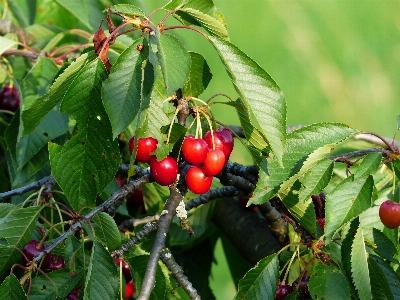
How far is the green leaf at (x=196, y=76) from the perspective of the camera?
3.51 ft

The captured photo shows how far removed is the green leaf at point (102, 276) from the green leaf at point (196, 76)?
0.30 meters

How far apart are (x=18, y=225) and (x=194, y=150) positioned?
34cm

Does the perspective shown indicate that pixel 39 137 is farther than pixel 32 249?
Yes

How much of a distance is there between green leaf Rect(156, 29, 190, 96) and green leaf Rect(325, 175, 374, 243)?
11.7 inches

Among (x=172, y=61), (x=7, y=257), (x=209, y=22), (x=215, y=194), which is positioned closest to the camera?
(x=172, y=61)

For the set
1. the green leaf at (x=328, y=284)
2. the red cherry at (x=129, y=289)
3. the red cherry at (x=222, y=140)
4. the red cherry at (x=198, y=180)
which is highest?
the red cherry at (x=222, y=140)

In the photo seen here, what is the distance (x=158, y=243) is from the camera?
3.25 ft

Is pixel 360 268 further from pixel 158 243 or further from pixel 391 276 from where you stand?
pixel 158 243

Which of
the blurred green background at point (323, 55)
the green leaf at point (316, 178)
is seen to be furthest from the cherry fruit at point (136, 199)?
the blurred green background at point (323, 55)

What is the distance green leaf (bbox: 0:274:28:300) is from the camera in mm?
949

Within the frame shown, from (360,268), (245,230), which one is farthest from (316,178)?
(245,230)

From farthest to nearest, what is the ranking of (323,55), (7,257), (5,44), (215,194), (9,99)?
1. (323,55)
2. (9,99)
3. (5,44)
4. (215,194)
5. (7,257)

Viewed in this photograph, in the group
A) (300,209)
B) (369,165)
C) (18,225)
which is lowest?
(18,225)

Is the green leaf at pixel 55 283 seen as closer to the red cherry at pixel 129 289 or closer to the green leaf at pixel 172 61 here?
the red cherry at pixel 129 289
